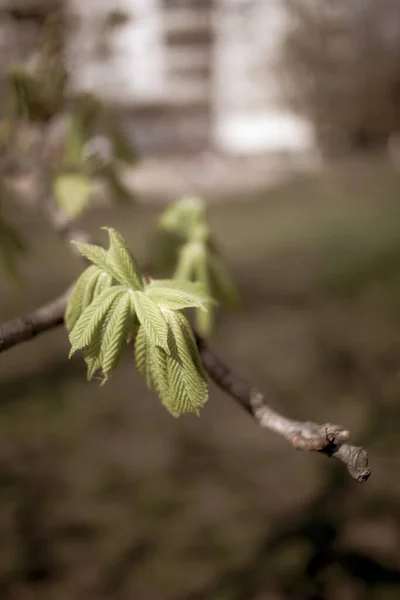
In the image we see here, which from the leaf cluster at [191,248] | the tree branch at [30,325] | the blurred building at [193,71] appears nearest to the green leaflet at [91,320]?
the tree branch at [30,325]

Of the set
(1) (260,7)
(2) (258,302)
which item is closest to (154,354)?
(2) (258,302)

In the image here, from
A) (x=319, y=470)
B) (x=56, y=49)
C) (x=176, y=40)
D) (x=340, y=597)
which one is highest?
(x=56, y=49)

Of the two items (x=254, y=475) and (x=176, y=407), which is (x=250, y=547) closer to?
(x=254, y=475)

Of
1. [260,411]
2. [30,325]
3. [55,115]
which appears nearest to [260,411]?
[260,411]

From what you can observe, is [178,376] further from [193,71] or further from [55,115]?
[193,71]

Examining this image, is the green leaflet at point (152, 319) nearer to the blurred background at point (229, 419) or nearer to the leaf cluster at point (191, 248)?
the leaf cluster at point (191, 248)

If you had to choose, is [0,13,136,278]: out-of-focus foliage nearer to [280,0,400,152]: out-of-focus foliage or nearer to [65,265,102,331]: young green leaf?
[65,265,102,331]: young green leaf
